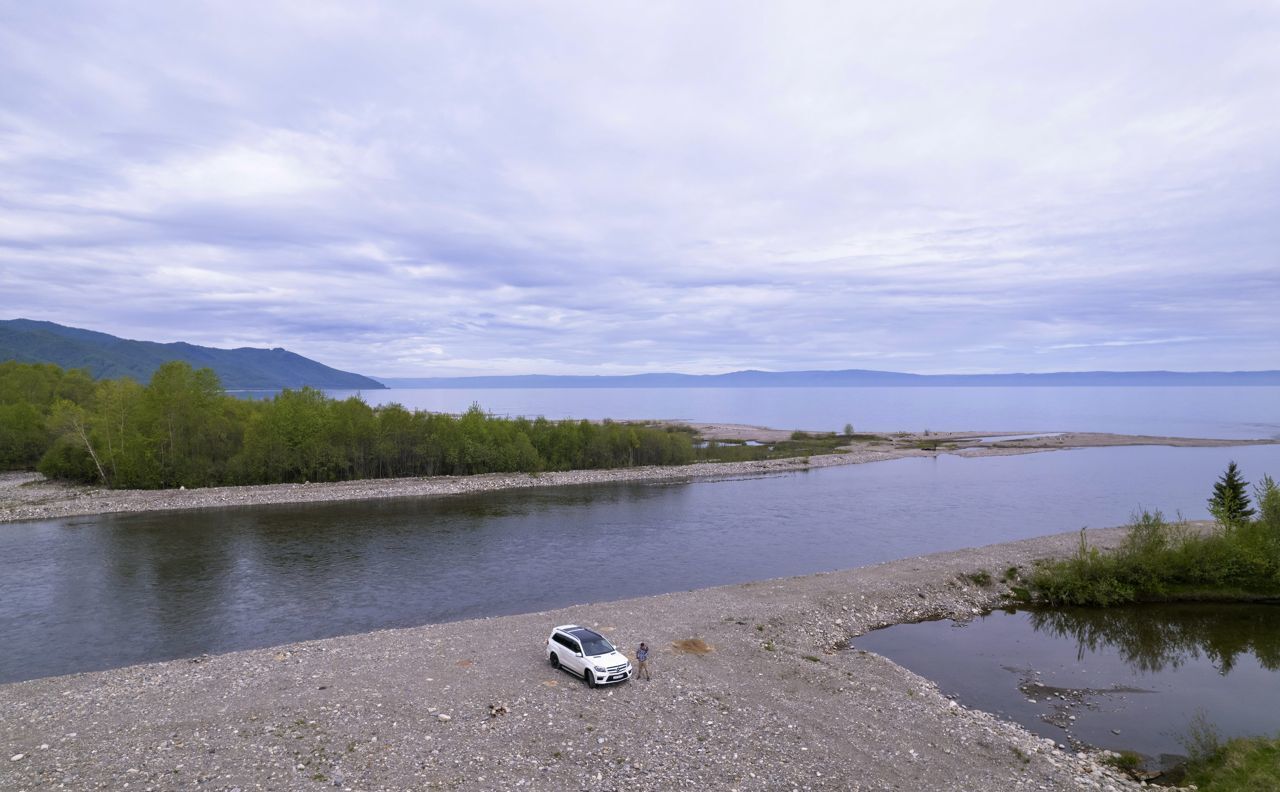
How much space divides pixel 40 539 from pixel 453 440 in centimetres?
3987

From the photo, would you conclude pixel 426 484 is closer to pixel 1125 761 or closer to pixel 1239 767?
pixel 1125 761

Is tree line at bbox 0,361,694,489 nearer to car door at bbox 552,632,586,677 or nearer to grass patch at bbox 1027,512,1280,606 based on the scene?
car door at bbox 552,632,586,677

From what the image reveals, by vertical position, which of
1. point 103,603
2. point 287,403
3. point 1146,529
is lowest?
point 103,603

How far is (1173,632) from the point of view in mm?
32094

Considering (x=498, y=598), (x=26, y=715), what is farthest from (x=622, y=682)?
(x=26, y=715)

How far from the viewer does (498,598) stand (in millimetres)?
35562

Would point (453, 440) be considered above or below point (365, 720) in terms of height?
above

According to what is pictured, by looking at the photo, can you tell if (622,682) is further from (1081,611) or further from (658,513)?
(658,513)

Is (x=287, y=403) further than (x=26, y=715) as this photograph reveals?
Yes

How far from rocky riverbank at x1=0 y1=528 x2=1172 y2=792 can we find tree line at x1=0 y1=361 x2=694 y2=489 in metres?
51.3

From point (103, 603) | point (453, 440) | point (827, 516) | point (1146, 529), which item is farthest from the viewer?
point (453, 440)

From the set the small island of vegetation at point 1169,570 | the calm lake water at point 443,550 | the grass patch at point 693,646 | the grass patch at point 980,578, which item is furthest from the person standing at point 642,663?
the small island of vegetation at point 1169,570

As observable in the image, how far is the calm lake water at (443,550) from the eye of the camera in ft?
103

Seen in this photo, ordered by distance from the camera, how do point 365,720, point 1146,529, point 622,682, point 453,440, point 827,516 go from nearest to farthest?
point 365,720, point 622,682, point 1146,529, point 827,516, point 453,440
